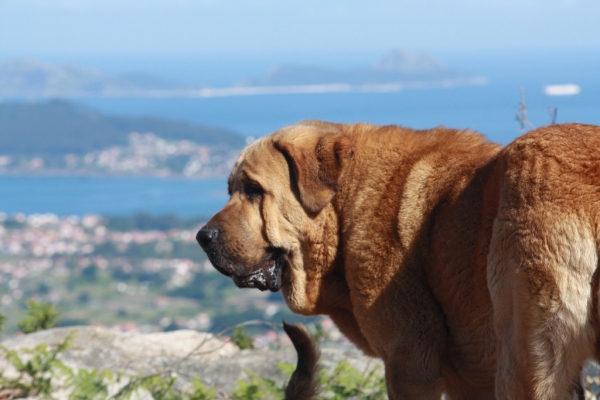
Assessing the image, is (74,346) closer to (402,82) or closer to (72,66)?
(402,82)

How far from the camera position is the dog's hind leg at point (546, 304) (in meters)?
2.99

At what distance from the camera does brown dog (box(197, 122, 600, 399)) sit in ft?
10.0

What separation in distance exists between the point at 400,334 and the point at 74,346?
394cm

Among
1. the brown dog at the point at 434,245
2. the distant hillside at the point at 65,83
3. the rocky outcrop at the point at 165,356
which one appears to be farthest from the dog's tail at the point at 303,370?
the distant hillside at the point at 65,83

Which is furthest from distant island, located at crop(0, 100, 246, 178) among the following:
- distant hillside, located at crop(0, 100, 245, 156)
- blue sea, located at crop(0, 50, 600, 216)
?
blue sea, located at crop(0, 50, 600, 216)

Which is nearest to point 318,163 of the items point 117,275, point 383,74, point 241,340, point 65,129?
point 241,340

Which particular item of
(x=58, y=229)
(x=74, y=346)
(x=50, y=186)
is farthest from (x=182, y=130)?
(x=74, y=346)

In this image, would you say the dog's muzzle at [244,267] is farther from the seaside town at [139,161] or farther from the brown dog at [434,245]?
the seaside town at [139,161]

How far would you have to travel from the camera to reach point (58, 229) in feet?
167

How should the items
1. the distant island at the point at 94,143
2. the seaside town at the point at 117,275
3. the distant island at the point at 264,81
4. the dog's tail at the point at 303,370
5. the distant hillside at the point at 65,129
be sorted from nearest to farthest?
the dog's tail at the point at 303,370
the seaside town at the point at 117,275
the distant island at the point at 94,143
the distant hillside at the point at 65,129
the distant island at the point at 264,81

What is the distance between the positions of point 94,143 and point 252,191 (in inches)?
2769

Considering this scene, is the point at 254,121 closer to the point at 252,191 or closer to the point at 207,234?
the point at 252,191

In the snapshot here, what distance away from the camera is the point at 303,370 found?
4.79m

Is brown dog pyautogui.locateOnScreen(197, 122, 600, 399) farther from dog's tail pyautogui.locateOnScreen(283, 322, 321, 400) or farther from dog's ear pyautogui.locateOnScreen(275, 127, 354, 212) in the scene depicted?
dog's tail pyautogui.locateOnScreen(283, 322, 321, 400)
